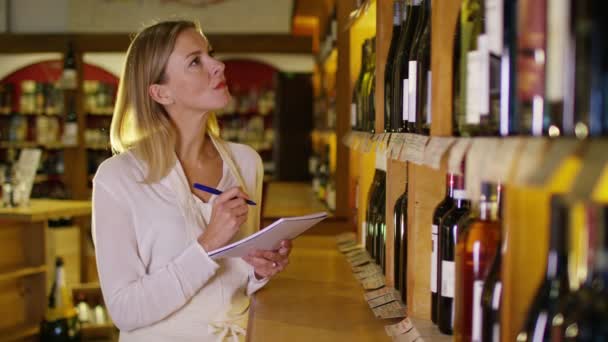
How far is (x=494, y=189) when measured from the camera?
1126 mm

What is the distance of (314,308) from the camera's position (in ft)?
5.97

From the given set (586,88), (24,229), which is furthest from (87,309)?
(586,88)

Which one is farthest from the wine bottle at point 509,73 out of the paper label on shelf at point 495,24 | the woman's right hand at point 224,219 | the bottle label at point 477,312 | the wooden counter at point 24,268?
the wooden counter at point 24,268

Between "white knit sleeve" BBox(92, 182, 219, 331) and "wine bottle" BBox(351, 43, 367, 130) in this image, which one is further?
"wine bottle" BBox(351, 43, 367, 130)

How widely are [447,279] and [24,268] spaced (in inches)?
156

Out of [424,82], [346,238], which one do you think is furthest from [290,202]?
[424,82]

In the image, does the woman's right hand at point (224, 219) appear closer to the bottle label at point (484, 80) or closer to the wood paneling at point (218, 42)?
the bottle label at point (484, 80)

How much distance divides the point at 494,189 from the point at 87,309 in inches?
170

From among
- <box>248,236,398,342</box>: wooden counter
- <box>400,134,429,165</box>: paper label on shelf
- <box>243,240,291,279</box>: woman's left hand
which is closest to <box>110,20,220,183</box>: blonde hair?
<box>243,240,291,279</box>: woman's left hand

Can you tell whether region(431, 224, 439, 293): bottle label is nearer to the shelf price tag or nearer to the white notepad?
the shelf price tag

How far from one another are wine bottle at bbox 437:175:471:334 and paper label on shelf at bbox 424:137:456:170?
0.22 m

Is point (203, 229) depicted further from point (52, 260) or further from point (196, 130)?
point (52, 260)

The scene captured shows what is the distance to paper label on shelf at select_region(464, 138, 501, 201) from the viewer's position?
2.52 feet

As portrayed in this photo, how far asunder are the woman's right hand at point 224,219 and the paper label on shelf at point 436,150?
0.78 meters
